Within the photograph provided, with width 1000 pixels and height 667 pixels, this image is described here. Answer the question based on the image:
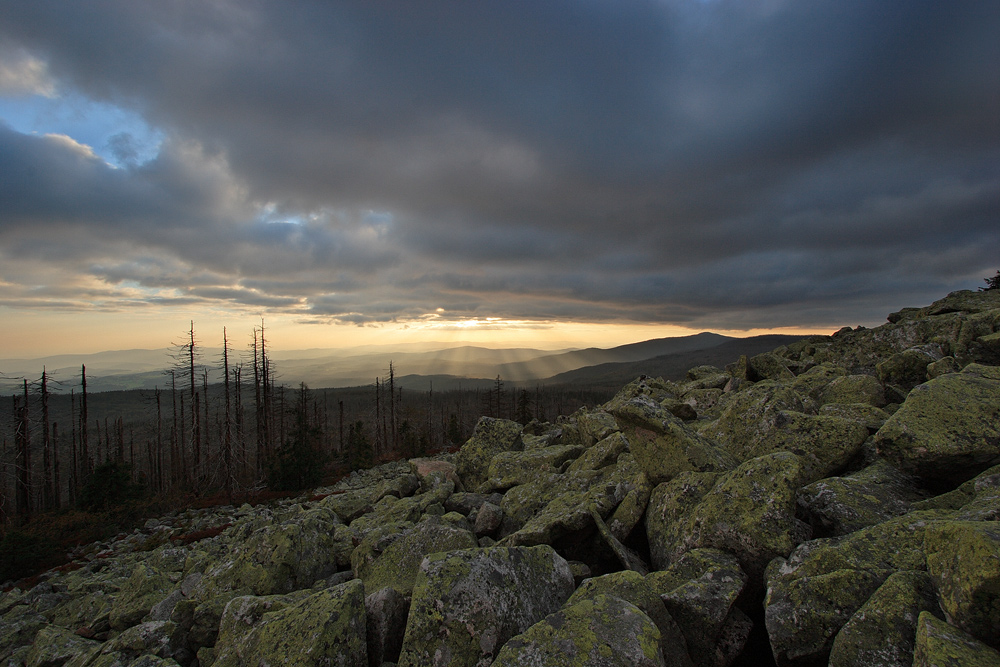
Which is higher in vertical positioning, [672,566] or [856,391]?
[856,391]

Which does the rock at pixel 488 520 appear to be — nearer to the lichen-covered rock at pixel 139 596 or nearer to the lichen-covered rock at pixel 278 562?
the lichen-covered rock at pixel 278 562

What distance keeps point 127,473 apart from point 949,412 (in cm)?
5181

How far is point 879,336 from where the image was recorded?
21250mm

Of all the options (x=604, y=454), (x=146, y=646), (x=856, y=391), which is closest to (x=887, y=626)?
(x=604, y=454)

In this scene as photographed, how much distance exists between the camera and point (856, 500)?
20.4 ft

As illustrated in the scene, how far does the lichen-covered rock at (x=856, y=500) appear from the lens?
5996mm

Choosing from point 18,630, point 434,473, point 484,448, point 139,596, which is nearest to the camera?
point 139,596

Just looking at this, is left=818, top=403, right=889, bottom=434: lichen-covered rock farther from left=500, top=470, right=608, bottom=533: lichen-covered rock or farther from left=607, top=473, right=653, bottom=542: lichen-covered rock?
left=500, top=470, right=608, bottom=533: lichen-covered rock

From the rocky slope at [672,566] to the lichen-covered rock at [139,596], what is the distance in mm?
67

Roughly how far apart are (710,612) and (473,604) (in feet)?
9.78

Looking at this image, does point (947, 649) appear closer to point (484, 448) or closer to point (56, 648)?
point (484, 448)

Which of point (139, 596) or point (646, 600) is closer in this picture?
point (646, 600)

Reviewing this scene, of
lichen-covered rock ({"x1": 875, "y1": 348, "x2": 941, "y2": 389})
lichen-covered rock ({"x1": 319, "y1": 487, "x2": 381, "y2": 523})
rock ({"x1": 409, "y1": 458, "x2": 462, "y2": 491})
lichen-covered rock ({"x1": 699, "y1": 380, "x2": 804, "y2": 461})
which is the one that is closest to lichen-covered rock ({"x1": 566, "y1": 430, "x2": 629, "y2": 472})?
lichen-covered rock ({"x1": 699, "y1": 380, "x2": 804, "y2": 461})

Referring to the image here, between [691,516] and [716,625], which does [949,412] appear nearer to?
[691,516]
